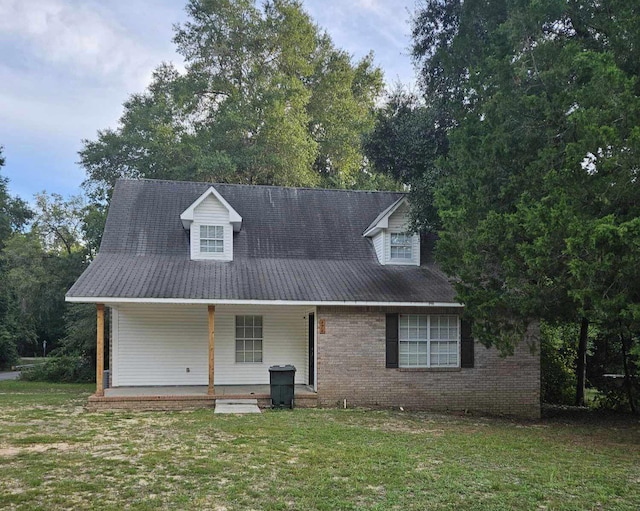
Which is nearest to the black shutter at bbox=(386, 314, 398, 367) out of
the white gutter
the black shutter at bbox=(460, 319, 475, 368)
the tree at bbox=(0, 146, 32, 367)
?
the white gutter

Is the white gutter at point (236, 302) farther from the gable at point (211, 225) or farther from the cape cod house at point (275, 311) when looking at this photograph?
the gable at point (211, 225)

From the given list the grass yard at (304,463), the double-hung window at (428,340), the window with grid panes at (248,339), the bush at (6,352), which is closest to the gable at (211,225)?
the window with grid panes at (248,339)

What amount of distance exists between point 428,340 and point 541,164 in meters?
5.68

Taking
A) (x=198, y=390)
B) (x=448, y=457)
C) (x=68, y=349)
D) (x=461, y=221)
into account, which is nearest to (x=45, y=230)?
(x=68, y=349)

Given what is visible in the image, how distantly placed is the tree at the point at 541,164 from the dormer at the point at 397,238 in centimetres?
275

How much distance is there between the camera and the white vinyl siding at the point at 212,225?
15383 mm

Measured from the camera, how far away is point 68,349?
24594mm

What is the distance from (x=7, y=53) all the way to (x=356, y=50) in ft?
73.1

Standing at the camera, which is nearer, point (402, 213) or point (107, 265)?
point (107, 265)

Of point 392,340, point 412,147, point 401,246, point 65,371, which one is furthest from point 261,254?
point 65,371

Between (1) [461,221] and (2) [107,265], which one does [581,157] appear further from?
(2) [107,265]

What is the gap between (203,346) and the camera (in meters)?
15.2

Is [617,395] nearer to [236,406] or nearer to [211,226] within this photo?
[236,406]


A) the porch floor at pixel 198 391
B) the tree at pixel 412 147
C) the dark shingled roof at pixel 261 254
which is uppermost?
the tree at pixel 412 147
